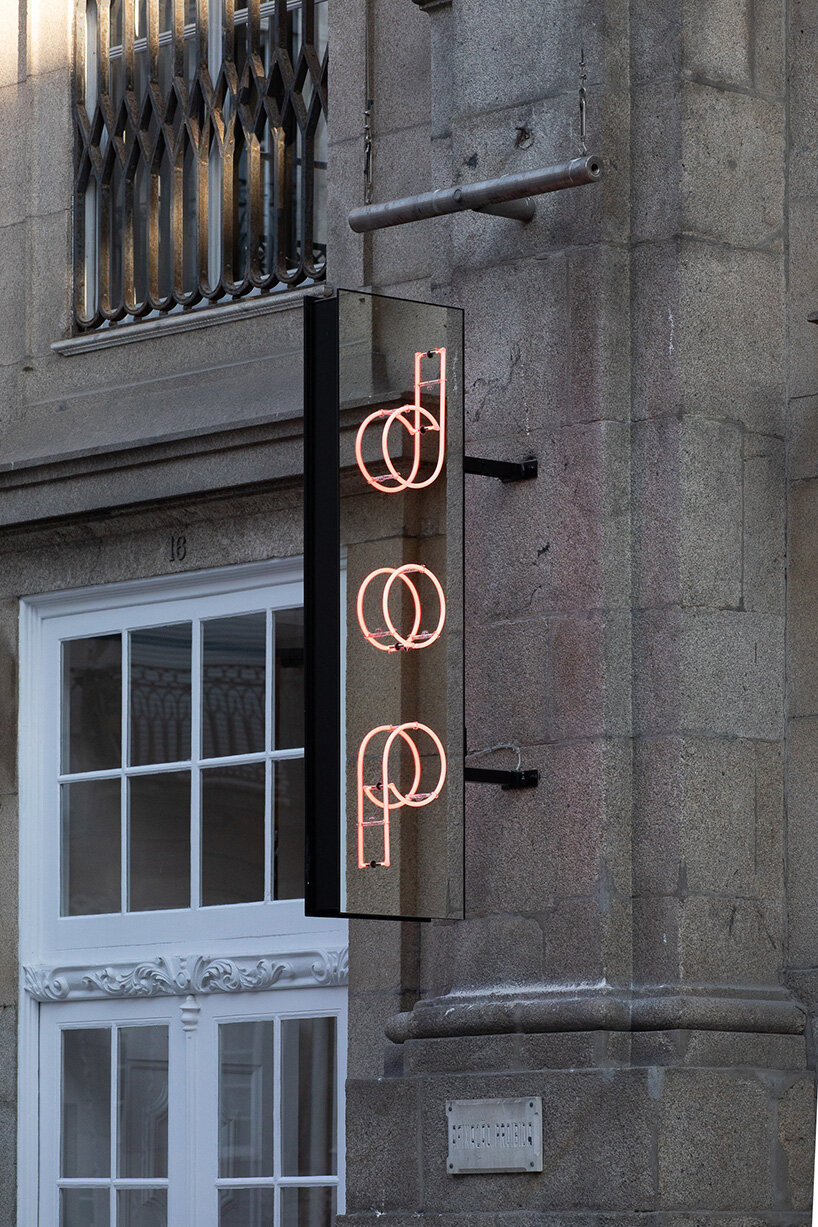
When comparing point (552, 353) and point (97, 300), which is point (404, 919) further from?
point (97, 300)

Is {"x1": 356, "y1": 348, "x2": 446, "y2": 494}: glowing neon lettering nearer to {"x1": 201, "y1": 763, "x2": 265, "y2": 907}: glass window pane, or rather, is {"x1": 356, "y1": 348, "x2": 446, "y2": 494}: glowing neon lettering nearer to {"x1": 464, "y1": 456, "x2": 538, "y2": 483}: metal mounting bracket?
{"x1": 464, "y1": 456, "x2": 538, "y2": 483}: metal mounting bracket

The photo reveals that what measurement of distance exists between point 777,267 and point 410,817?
2157 millimetres

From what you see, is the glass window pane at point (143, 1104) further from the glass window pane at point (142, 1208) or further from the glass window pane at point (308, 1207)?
the glass window pane at point (308, 1207)

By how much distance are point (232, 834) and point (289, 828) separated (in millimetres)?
271

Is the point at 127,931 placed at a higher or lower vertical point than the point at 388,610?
lower

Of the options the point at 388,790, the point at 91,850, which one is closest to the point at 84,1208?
the point at 91,850

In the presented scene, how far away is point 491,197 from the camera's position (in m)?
8.32

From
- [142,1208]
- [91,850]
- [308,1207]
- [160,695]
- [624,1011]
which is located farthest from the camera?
[91,850]

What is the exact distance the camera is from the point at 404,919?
8.01 m

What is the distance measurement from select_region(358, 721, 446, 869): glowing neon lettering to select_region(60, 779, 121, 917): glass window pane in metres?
2.34

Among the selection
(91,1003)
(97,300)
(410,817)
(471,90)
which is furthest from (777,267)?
(91,1003)

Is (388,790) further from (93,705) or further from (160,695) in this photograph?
(93,705)

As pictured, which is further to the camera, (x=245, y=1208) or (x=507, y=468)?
(x=245, y=1208)

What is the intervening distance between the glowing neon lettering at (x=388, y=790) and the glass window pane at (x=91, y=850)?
2.34m
